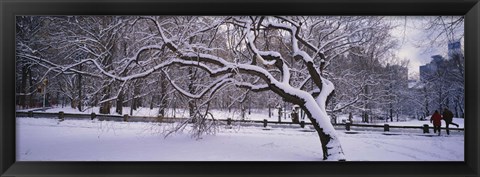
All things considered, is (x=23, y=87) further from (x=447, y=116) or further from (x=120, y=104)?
(x=447, y=116)

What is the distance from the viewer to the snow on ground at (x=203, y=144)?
2.97 meters

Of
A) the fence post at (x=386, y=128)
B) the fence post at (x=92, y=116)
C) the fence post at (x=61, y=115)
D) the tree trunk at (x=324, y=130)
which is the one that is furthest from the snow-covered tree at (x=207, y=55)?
the fence post at (x=386, y=128)

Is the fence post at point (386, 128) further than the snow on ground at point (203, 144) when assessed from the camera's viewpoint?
Yes

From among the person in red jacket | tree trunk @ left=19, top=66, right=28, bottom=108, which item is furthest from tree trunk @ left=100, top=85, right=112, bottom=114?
the person in red jacket


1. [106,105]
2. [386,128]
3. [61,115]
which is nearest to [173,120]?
[106,105]

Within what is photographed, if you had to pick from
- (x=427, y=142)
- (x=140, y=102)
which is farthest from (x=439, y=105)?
(x=140, y=102)

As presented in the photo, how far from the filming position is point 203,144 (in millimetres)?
3439

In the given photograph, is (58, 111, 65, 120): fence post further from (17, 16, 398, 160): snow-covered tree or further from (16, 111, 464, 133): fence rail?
(17, 16, 398, 160): snow-covered tree

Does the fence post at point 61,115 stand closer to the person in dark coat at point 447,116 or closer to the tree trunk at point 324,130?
the tree trunk at point 324,130

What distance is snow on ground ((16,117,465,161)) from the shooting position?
117 inches

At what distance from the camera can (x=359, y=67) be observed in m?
3.66
